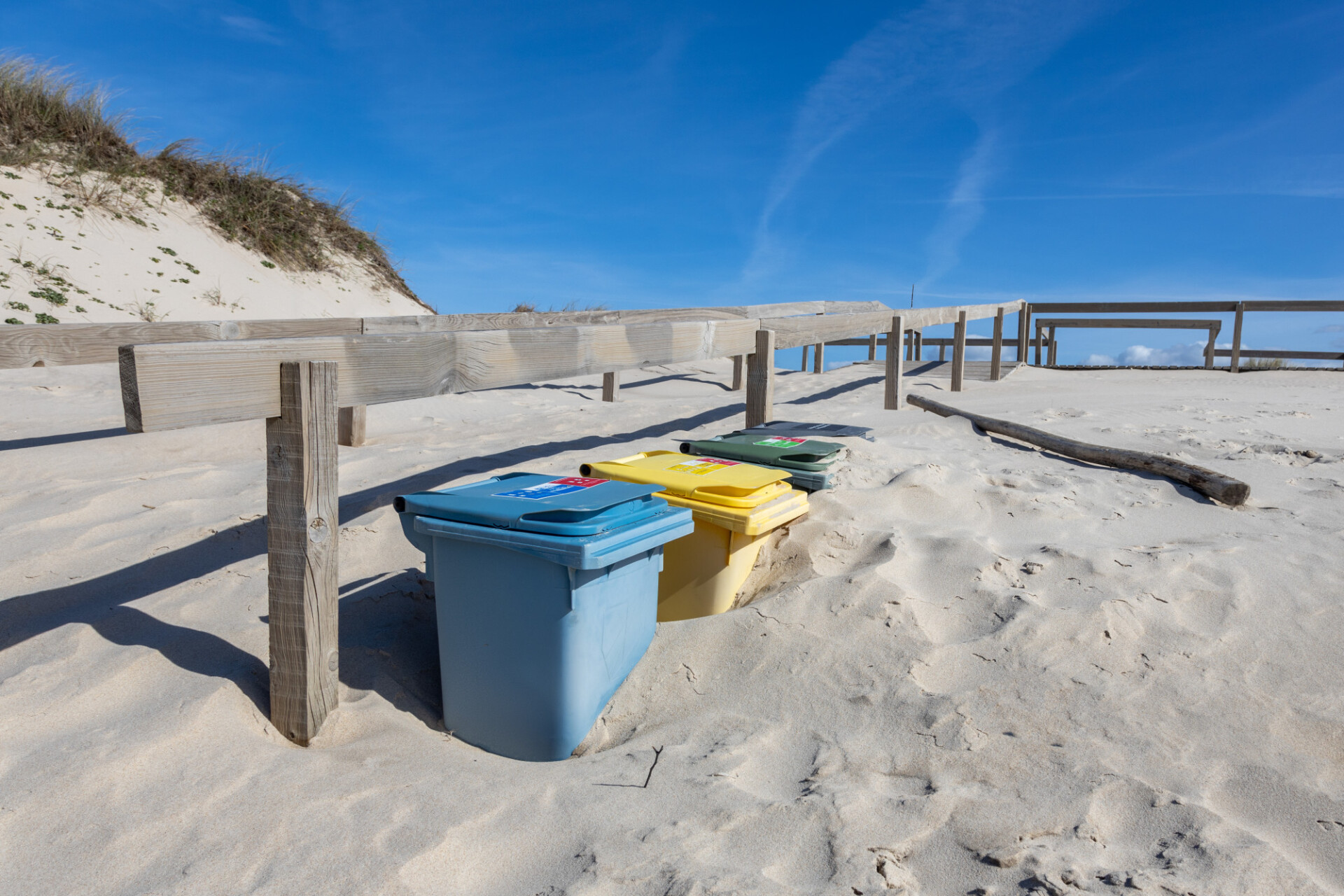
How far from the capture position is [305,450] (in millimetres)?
2311

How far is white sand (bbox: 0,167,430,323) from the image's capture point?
10.6 meters

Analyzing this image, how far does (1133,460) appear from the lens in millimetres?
4617

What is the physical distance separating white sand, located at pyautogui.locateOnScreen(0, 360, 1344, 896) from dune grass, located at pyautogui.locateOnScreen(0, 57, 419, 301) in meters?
11.6

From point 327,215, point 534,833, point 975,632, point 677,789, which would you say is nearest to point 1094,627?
point 975,632

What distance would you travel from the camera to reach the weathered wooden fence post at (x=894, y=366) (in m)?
7.97

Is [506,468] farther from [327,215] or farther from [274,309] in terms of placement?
[327,215]

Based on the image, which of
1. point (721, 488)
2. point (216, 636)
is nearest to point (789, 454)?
point (721, 488)

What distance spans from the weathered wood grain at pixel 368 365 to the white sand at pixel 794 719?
96 centimetres

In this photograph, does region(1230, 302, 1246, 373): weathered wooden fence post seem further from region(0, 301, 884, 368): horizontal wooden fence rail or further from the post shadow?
the post shadow

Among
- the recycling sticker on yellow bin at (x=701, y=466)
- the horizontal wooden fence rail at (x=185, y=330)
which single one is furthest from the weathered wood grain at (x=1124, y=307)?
the recycling sticker on yellow bin at (x=701, y=466)

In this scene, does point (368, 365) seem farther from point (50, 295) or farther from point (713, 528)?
point (50, 295)

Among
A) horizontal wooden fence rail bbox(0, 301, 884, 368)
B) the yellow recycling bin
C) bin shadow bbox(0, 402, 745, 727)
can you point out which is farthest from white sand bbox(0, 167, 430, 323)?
the yellow recycling bin

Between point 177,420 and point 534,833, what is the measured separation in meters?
1.40

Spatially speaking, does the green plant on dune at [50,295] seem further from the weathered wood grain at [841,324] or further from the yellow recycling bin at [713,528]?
the yellow recycling bin at [713,528]
